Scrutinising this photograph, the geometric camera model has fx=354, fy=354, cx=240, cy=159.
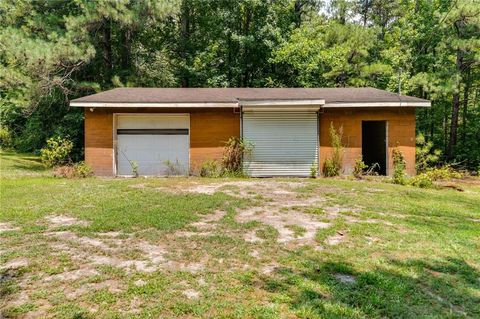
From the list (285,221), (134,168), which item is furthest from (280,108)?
(285,221)

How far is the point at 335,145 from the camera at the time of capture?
11.4 meters

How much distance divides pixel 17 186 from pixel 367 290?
8.58 meters

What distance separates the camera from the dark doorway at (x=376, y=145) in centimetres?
1241

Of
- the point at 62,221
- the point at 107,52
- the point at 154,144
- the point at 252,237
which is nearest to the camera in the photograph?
the point at 252,237

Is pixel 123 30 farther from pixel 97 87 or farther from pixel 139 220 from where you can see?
pixel 139 220

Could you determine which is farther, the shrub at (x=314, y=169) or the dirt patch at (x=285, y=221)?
the shrub at (x=314, y=169)

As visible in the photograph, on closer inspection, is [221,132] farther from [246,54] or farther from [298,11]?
[298,11]

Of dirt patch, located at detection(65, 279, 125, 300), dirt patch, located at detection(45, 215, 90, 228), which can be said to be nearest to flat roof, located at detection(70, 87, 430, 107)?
dirt patch, located at detection(45, 215, 90, 228)

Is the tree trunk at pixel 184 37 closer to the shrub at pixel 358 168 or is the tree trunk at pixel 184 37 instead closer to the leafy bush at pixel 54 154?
the leafy bush at pixel 54 154

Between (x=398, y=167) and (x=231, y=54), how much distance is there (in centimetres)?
1307

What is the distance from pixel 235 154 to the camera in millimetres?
11445

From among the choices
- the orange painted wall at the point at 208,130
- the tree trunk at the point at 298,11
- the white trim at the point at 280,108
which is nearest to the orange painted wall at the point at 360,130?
the white trim at the point at 280,108

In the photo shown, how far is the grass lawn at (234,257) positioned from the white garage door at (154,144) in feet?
14.1

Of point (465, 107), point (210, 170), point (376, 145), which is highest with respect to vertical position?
point (465, 107)
